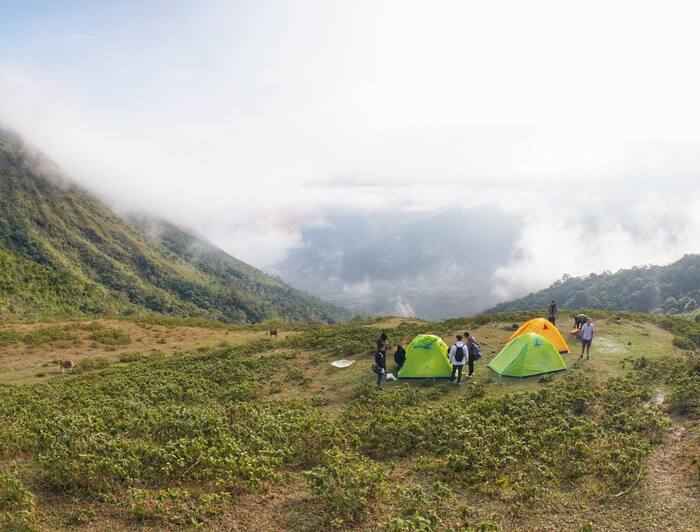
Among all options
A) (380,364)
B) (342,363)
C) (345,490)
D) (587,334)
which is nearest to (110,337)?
(342,363)

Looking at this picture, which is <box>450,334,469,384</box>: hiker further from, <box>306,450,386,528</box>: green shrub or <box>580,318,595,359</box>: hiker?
<box>306,450,386,528</box>: green shrub

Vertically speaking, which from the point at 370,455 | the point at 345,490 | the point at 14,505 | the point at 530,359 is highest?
the point at 530,359

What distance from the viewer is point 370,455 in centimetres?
1395

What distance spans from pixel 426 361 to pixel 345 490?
13.3 meters

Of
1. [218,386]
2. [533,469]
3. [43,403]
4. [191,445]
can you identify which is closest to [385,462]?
[533,469]

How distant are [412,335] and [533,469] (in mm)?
22742

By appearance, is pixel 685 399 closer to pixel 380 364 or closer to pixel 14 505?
pixel 380 364

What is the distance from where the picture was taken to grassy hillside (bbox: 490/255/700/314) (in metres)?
137

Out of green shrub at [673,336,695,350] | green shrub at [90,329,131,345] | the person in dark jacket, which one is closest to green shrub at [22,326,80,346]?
green shrub at [90,329,131,345]

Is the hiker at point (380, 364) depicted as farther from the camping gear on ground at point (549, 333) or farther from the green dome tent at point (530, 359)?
the camping gear on ground at point (549, 333)

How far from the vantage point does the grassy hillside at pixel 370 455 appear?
32.7 feet

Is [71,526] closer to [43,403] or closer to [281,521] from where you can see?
[281,521]

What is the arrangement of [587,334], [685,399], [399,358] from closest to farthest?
[685,399]
[399,358]
[587,334]

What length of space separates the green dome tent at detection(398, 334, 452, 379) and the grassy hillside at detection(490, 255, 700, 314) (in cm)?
12658
